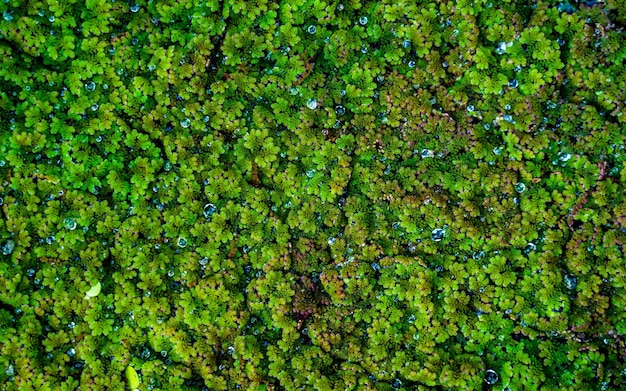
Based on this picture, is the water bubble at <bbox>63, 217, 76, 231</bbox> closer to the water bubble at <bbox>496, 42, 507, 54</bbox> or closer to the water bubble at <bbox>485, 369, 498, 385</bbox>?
the water bubble at <bbox>485, 369, 498, 385</bbox>

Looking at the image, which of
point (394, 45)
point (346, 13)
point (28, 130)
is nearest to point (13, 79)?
point (28, 130)

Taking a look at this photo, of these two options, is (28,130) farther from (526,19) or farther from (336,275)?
(526,19)

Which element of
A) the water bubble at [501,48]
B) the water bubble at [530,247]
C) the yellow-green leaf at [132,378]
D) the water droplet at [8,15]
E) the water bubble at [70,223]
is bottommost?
the yellow-green leaf at [132,378]

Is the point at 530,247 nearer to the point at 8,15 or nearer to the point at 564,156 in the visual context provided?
the point at 564,156

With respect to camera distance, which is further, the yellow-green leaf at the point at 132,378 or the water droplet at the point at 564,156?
the water droplet at the point at 564,156

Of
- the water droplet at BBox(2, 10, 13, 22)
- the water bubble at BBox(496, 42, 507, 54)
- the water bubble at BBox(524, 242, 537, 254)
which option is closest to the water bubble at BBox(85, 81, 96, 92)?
the water droplet at BBox(2, 10, 13, 22)

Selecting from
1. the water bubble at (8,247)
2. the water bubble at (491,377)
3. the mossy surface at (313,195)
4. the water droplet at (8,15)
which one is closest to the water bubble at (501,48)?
the mossy surface at (313,195)

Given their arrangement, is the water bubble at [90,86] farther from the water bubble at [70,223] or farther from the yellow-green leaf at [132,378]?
the yellow-green leaf at [132,378]

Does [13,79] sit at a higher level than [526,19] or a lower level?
lower
